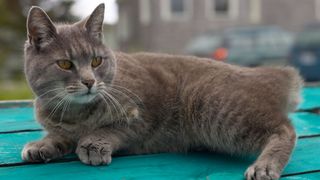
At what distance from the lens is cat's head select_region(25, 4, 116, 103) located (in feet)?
6.55

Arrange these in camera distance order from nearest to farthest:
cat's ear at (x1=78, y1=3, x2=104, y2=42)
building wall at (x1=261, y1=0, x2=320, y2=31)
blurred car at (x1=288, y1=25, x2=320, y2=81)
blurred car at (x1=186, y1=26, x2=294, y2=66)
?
1. cat's ear at (x1=78, y1=3, x2=104, y2=42)
2. blurred car at (x1=288, y1=25, x2=320, y2=81)
3. blurred car at (x1=186, y1=26, x2=294, y2=66)
4. building wall at (x1=261, y1=0, x2=320, y2=31)

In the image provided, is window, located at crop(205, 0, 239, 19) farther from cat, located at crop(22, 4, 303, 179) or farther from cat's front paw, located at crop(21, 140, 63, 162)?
cat's front paw, located at crop(21, 140, 63, 162)

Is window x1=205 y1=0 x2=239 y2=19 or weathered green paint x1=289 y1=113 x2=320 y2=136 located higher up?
weathered green paint x1=289 y1=113 x2=320 y2=136

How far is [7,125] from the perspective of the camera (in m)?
2.57

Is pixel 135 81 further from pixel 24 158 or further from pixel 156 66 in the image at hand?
pixel 24 158

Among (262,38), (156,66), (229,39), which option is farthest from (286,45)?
(156,66)

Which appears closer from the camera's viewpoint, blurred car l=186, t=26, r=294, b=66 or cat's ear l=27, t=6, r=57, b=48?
cat's ear l=27, t=6, r=57, b=48

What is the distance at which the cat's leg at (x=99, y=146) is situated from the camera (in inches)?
75.6

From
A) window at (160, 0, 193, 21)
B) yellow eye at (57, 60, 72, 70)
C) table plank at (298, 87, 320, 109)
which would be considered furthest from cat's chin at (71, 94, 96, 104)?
window at (160, 0, 193, 21)

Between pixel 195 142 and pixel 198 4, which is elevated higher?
pixel 195 142

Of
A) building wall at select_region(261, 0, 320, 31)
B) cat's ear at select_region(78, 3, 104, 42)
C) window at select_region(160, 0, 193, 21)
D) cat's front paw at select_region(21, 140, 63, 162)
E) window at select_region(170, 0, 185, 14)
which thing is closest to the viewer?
cat's front paw at select_region(21, 140, 63, 162)

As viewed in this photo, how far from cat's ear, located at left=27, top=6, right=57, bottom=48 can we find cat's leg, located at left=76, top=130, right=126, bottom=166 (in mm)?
437

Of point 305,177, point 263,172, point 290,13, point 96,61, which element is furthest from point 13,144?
point 290,13

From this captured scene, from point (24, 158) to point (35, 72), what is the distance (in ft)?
1.23
